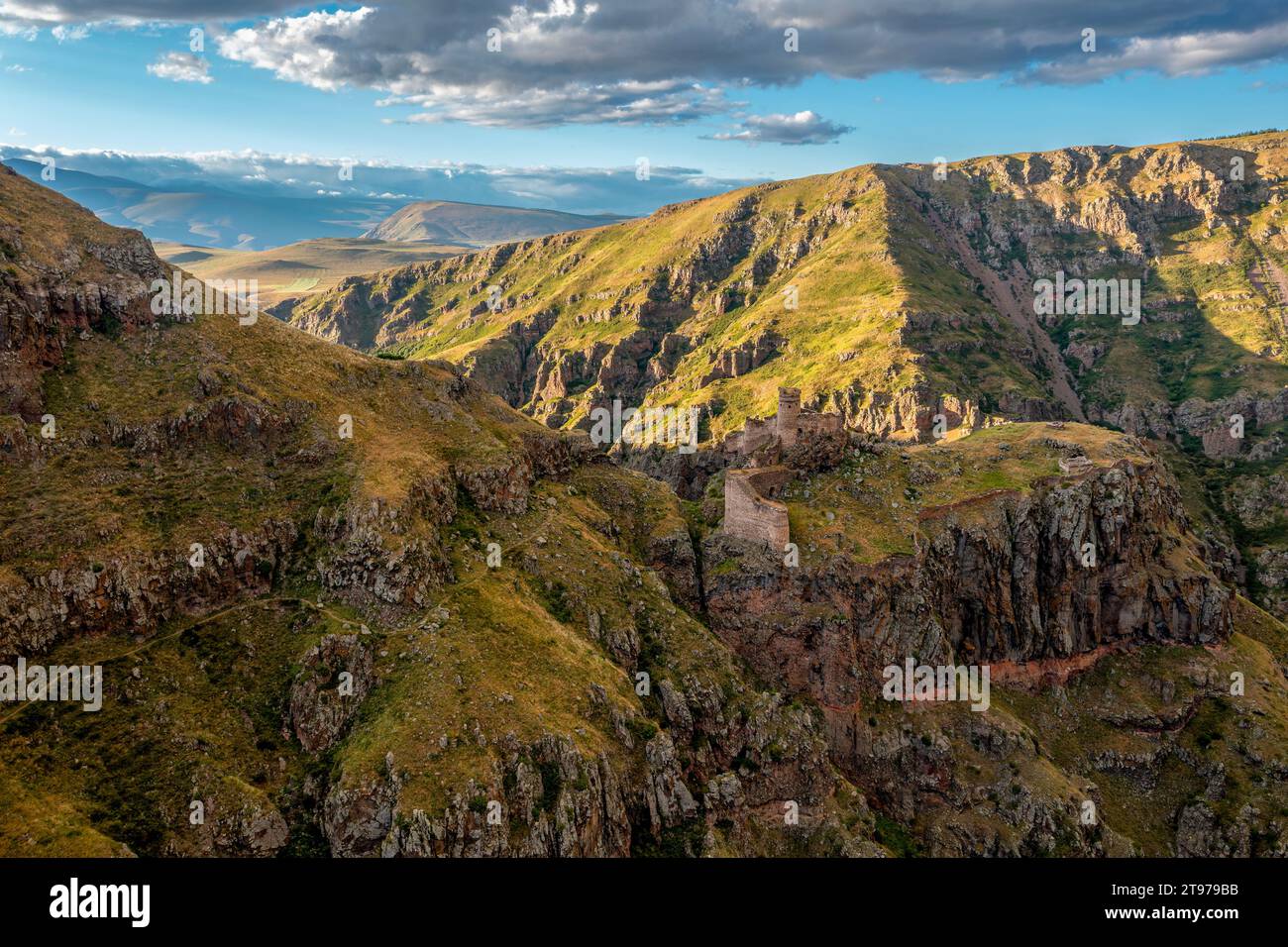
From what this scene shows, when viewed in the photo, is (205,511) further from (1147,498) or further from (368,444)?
(1147,498)

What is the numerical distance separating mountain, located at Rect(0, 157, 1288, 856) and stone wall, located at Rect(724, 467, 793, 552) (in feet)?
1.85

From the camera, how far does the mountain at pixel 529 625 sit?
78625mm

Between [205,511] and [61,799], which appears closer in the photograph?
[61,799]

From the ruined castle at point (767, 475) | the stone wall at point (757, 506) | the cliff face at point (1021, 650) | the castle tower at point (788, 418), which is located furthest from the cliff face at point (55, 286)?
the castle tower at point (788, 418)

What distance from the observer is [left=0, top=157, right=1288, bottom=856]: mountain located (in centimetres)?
7862

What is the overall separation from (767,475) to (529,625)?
48.3 m

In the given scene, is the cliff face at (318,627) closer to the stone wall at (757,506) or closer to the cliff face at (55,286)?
the cliff face at (55,286)

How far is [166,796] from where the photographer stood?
7250 cm

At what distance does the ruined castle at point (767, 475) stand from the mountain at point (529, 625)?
68 centimetres

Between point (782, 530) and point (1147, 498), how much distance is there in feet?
221

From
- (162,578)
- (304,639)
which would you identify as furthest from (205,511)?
(304,639)
